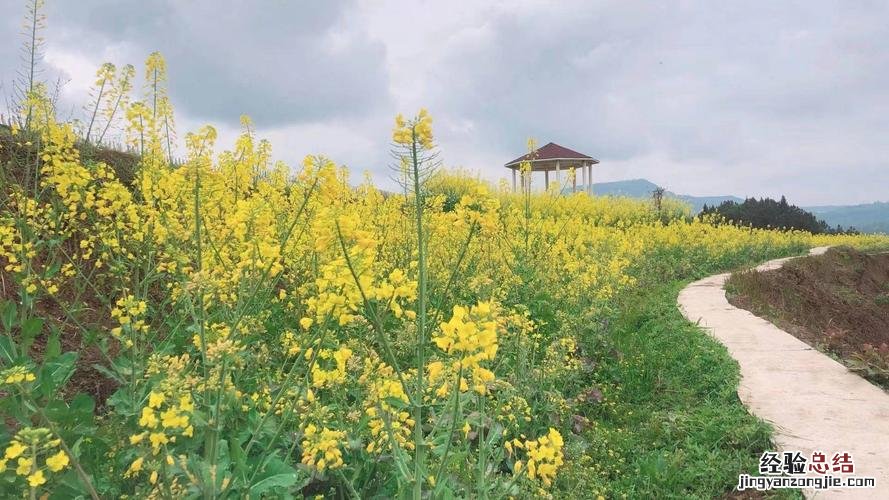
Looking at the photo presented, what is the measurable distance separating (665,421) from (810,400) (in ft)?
2.91

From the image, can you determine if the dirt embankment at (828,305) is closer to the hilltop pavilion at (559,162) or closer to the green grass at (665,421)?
the green grass at (665,421)

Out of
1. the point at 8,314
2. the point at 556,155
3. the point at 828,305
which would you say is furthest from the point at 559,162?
the point at 8,314

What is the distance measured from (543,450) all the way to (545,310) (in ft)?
10.8

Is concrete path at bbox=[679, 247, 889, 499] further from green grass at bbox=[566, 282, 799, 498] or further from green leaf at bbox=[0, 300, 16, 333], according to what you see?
green leaf at bbox=[0, 300, 16, 333]

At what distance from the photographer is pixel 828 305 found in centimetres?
816

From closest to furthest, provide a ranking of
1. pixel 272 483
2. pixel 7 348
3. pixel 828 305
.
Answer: pixel 272 483 → pixel 7 348 → pixel 828 305

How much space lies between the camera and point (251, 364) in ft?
8.49

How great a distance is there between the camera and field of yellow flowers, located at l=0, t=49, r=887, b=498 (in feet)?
5.50

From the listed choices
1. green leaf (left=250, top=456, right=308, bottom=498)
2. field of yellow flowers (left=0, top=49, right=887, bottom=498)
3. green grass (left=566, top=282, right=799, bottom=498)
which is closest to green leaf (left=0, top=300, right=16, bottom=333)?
field of yellow flowers (left=0, top=49, right=887, bottom=498)

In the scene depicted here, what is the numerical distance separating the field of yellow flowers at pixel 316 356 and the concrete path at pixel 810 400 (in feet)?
0.60

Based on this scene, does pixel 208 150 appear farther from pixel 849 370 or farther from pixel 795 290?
pixel 795 290

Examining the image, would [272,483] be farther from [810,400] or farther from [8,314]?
[810,400]

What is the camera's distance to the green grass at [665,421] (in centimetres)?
292

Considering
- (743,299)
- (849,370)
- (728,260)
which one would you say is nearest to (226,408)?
(849,370)
